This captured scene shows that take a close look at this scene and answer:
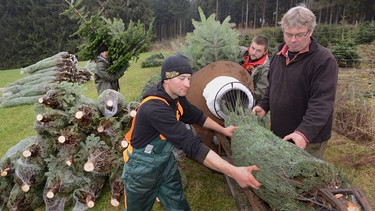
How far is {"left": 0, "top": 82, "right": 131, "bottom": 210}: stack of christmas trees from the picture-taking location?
3635mm

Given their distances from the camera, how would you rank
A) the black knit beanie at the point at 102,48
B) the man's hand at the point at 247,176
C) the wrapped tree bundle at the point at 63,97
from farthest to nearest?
the black knit beanie at the point at 102,48
the wrapped tree bundle at the point at 63,97
the man's hand at the point at 247,176

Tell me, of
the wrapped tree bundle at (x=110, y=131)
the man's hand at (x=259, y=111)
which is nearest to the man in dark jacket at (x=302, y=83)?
Answer: the man's hand at (x=259, y=111)

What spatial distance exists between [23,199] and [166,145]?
2699mm

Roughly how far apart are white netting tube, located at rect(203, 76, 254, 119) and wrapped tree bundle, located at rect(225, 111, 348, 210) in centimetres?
77

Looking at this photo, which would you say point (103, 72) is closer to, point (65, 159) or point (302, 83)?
point (65, 159)

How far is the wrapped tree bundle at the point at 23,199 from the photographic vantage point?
3.63 metres

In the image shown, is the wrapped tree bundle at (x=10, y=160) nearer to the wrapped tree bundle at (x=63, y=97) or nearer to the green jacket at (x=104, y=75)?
the wrapped tree bundle at (x=63, y=97)

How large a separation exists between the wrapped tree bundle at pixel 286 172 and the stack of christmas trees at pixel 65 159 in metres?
2.24

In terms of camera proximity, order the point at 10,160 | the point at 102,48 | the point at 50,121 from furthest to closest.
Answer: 1. the point at 102,48
2. the point at 10,160
3. the point at 50,121

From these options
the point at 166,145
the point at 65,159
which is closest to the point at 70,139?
the point at 65,159

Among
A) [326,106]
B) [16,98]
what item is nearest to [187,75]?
[326,106]

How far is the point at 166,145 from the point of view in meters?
2.47

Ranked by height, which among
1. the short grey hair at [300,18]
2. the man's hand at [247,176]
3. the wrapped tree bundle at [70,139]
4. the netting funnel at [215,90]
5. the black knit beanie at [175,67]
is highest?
the short grey hair at [300,18]

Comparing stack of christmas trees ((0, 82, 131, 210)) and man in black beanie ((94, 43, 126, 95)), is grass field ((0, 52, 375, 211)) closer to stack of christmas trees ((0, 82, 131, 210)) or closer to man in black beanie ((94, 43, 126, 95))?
stack of christmas trees ((0, 82, 131, 210))
